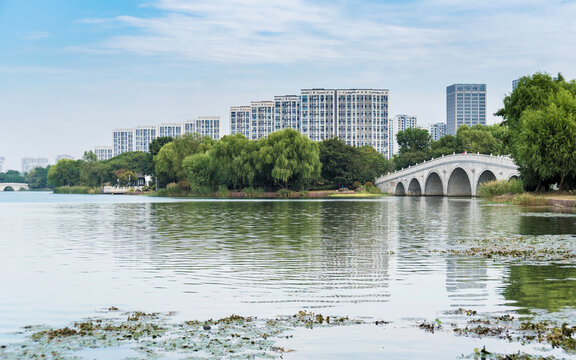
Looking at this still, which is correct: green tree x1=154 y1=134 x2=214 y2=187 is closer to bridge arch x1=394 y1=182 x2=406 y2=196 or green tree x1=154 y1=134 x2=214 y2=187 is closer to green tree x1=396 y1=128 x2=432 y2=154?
bridge arch x1=394 y1=182 x2=406 y2=196

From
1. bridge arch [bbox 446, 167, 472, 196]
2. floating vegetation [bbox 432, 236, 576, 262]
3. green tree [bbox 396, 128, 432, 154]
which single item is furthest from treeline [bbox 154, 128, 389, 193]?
floating vegetation [bbox 432, 236, 576, 262]

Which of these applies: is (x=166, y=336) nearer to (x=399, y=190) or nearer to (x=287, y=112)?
(x=399, y=190)

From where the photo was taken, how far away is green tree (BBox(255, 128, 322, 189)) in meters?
71.2

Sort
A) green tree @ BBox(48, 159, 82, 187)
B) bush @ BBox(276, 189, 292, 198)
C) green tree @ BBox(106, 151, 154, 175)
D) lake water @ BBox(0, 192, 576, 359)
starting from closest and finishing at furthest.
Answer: lake water @ BBox(0, 192, 576, 359)
bush @ BBox(276, 189, 292, 198)
green tree @ BBox(106, 151, 154, 175)
green tree @ BBox(48, 159, 82, 187)

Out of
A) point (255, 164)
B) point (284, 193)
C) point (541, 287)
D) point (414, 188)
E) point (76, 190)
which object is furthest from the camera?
point (76, 190)

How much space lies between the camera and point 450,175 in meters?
82.2

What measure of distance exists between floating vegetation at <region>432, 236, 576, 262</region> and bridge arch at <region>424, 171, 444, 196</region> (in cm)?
7002

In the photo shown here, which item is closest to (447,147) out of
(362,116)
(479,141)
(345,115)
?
(479,141)

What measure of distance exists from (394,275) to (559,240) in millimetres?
8422

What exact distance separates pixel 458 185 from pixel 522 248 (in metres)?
69.6

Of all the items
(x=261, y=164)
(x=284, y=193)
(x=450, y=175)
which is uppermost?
(x=261, y=164)

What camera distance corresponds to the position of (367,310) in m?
9.05

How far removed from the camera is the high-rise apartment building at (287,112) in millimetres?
194625

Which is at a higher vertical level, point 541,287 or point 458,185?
point 458,185
